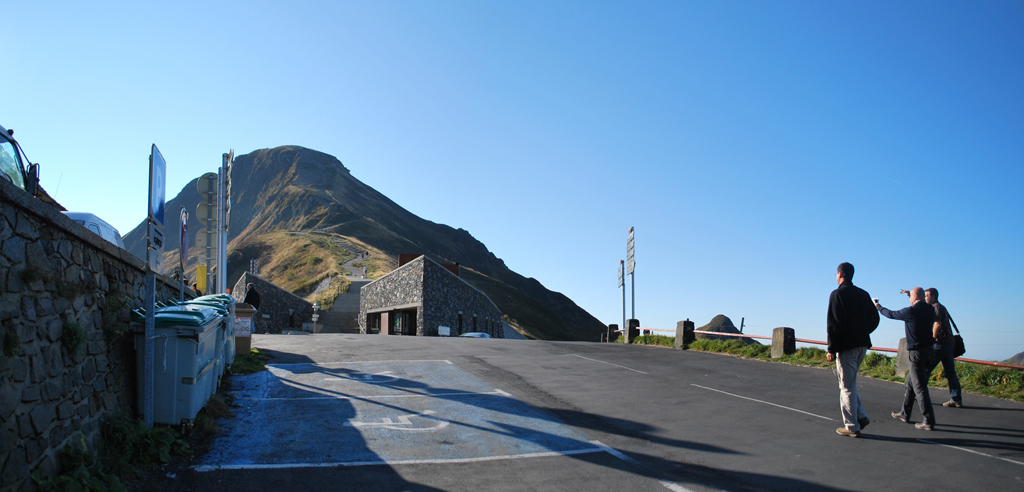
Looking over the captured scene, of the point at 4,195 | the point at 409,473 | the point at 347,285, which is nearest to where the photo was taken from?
the point at 4,195

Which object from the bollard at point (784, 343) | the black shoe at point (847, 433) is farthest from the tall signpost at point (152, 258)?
the bollard at point (784, 343)

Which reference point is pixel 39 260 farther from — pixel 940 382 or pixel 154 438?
pixel 940 382

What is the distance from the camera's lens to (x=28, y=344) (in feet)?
14.1

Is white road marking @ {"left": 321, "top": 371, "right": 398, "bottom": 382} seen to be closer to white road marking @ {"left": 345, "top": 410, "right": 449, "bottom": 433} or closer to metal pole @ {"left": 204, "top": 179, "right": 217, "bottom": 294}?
white road marking @ {"left": 345, "top": 410, "right": 449, "bottom": 433}

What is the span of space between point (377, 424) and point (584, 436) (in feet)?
8.05

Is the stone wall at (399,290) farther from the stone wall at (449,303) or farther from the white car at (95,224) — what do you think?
the white car at (95,224)

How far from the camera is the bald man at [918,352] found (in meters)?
7.50

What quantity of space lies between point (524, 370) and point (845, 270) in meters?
6.63

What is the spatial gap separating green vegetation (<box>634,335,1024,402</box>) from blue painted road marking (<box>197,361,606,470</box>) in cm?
706

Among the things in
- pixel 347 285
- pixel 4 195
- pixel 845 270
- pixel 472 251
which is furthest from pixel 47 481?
pixel 472 251

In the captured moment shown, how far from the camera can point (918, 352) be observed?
303 inches

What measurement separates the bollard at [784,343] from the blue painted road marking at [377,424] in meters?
8.24

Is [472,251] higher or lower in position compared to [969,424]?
higher

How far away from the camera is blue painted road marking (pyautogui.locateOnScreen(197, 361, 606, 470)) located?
6.44m
